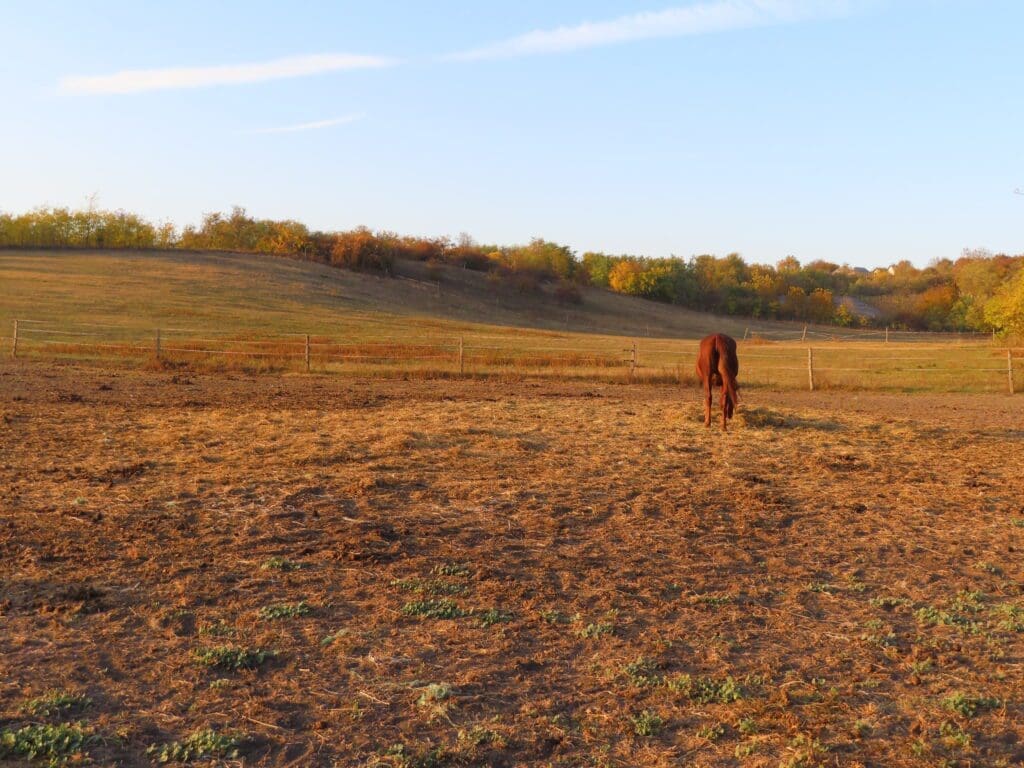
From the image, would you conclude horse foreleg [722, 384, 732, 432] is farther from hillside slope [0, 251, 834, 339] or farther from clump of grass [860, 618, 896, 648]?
hillside slope [0, 251, 834, 339]

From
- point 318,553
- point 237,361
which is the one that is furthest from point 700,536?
point 237,361

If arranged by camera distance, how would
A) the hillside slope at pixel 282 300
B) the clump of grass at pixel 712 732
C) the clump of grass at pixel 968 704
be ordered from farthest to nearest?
the hillside slope at pixel 282 300, the clump of grass at pixel 968 704, the clump of grass at pixel 712 732

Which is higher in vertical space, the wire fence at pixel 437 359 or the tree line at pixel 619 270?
the tree line at pixel 619 270

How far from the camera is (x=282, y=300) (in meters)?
45.0

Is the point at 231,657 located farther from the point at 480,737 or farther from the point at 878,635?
the point at 878,635

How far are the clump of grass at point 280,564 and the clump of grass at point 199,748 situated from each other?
2.30 meters

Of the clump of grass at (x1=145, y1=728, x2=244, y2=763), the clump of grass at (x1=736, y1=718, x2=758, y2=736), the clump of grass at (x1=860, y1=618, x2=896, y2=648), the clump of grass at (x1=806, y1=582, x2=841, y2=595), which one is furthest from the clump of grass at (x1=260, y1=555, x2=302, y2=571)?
the clump of grass at (x1=860, y1=618, x2=896, y2=648)

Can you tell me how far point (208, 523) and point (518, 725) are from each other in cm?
405

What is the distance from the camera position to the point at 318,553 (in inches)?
252

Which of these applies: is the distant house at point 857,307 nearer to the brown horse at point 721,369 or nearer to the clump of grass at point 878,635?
the brown horse at point 721,369

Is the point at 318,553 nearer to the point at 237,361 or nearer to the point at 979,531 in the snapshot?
the point at 979,531

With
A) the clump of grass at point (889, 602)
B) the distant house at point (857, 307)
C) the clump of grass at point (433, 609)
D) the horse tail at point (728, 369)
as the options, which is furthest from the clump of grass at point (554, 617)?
the distant house at point (857, 307)

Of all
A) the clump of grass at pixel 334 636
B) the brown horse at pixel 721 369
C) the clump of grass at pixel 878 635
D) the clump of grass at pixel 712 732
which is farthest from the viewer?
the brown horse at pixel 721 369

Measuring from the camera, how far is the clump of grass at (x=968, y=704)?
4059 mm
